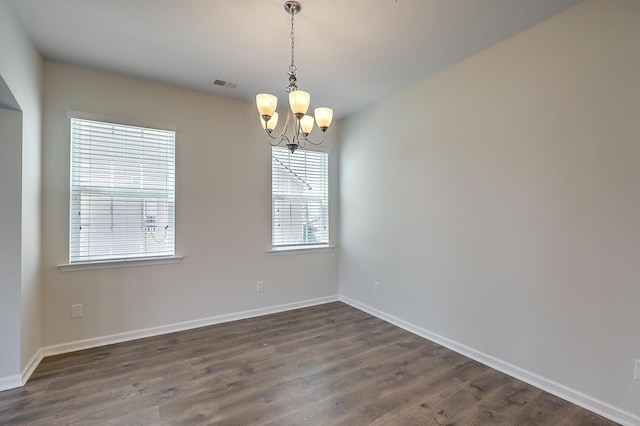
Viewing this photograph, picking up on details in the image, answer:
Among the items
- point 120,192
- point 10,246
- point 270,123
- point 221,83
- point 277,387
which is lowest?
point 277,387

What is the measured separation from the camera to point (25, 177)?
2.30 meters

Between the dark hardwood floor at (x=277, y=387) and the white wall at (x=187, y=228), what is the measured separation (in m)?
0.39

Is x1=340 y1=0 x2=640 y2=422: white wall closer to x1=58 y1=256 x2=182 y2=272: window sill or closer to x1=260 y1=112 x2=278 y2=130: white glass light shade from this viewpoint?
x1=260 y1=112 x2=278 y2=130: white glass light shade

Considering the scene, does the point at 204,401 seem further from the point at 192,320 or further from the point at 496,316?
the point at 496,316

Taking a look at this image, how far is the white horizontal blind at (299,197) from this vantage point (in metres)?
3.95

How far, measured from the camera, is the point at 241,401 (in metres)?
2.07

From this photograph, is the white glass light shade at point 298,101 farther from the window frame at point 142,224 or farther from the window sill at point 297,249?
the window sill at point 297,249

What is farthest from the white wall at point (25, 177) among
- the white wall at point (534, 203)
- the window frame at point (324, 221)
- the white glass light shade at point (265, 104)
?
the white wall at point (534, 203)

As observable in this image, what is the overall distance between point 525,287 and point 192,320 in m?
3.27

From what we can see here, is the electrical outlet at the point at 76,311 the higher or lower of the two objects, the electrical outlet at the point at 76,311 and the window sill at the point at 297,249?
the lower

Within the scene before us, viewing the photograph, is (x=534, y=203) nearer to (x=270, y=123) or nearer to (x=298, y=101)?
(x=298, y=101)

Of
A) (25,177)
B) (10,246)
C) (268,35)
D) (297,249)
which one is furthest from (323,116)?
(10,246)

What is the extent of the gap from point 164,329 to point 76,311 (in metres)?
0.81

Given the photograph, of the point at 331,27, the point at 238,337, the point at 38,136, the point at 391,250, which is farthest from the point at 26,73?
the point at 391,250
